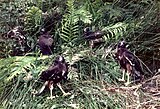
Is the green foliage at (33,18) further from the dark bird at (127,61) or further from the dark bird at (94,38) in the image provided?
the dark bird at (127,61)

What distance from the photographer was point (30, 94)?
7.06 feet

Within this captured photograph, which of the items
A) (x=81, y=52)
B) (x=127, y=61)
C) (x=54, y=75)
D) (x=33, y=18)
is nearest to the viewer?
(x=54, y=75)

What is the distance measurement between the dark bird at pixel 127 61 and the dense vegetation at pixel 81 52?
5cm

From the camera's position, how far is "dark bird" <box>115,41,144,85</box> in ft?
7.47

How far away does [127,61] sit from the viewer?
7.51ft

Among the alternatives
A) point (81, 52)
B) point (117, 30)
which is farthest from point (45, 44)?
point (117, 30)

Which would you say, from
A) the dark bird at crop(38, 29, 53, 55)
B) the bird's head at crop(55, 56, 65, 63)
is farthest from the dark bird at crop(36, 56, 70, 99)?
the dark bird at crop(38, 29, 53, 55)

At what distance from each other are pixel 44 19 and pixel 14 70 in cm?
64

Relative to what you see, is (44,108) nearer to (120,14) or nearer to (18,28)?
(18,28)

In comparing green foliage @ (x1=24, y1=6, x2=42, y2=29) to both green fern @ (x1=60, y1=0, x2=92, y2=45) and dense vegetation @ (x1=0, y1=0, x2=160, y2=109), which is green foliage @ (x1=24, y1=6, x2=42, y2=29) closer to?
dense vegetation @ (x1=0, y1=0, x2=160, y2=109)

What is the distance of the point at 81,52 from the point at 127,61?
317 millimetres

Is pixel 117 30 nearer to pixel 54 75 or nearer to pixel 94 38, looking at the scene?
pixel 94 38

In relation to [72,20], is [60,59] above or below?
below

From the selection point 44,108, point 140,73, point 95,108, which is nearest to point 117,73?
point 140,73
